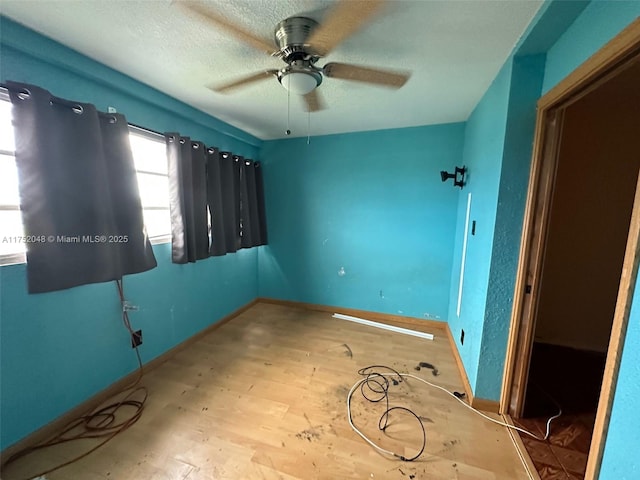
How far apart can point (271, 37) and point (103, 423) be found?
2476 mm

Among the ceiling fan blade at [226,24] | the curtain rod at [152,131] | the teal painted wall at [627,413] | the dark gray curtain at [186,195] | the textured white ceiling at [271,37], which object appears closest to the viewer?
the teal painted wall at [627,413]

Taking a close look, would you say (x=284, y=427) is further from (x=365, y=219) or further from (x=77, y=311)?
(x=365, y=219)

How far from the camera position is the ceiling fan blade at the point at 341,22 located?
1.09 meters

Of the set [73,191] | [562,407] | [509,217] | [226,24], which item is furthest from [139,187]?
[562,407]

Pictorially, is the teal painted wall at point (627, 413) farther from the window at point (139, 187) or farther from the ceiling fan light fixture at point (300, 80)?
the window at point (139, 187)

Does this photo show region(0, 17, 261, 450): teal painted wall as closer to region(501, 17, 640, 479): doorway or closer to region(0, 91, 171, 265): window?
region(0, 91, 171, 265): window

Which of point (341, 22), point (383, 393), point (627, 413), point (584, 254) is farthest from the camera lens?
point (584, 254)

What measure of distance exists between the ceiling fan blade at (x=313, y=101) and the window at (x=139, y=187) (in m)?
1.25

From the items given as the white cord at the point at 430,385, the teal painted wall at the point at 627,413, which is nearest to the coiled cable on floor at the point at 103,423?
the white cord at the point at 430,385

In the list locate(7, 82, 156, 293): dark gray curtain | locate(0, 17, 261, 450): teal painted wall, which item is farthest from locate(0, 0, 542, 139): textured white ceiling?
locate(7, 82, 156, 293): dark gray curtain

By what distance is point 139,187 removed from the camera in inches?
74.0

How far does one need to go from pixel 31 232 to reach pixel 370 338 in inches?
105

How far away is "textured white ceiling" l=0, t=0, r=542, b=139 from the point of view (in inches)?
44.3

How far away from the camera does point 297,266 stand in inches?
135
